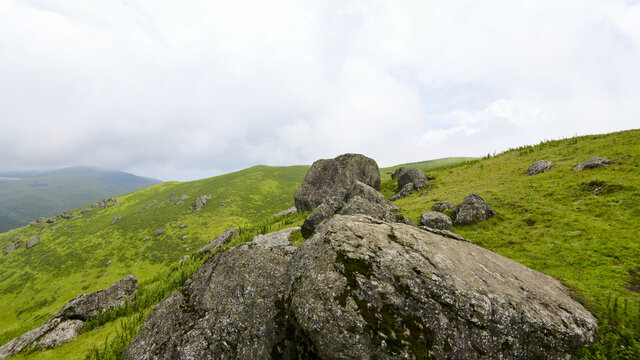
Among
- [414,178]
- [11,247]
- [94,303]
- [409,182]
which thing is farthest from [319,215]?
[11,247]

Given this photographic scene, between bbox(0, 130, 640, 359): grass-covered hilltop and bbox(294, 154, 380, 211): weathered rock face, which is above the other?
bbox(294, 154, 380, 211): weathered rock face

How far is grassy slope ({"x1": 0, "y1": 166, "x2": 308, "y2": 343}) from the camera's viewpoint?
43.5 m

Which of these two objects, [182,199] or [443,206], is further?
[182,199]

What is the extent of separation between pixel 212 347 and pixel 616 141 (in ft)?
123

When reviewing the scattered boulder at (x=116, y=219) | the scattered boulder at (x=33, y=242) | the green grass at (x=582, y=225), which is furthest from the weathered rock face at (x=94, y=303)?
the scattered boulder at (x=33, y=242)

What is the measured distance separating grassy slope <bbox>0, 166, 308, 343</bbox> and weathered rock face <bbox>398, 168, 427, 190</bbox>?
47366mm

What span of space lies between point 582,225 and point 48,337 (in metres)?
30.6

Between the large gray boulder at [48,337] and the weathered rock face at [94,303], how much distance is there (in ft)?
4.40

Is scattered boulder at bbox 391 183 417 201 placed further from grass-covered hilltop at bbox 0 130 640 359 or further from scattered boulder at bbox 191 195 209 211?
scattered boulder at bbox 191 195 209 211

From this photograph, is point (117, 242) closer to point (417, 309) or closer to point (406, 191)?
point (406, 191)

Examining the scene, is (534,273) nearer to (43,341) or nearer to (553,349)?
(553,349)

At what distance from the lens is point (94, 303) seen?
15.2 metres

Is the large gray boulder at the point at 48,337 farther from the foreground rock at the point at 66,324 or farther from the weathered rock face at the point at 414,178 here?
the weathered rock face at the point at 414,178

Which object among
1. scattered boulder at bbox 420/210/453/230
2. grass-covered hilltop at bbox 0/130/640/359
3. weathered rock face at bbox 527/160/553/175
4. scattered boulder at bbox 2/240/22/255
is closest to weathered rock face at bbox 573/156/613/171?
grass-covered hilltop at bbox 0/130/640/359
